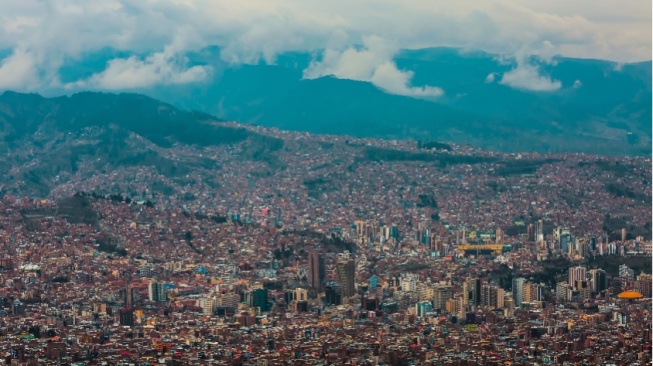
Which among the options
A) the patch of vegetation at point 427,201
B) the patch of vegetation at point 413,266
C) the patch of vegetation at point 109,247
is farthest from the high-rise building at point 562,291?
the patch of vegetation at point 427,201

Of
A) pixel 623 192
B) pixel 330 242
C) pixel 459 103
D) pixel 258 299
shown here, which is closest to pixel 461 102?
pixel 459 103

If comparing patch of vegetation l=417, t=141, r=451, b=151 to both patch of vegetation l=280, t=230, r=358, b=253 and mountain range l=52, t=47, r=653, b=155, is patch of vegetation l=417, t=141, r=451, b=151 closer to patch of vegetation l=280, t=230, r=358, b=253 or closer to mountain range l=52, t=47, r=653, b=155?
mountain range l=52, t=47, r=653, b=155

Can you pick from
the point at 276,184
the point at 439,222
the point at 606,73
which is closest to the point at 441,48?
the point at 606,73

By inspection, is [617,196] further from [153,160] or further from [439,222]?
[153,160]

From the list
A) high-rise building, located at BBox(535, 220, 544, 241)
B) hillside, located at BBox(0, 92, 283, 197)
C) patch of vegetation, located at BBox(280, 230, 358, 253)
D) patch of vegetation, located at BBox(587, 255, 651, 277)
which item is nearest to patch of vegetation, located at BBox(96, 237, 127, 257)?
patch of vegetation, located at BBox(280, 230, 358, 253)

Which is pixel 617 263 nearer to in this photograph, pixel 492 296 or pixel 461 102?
pixel 492 296

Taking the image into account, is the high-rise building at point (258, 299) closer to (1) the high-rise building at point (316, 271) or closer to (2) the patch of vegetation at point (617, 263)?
(1) the high-rise building at point (316, 271)
